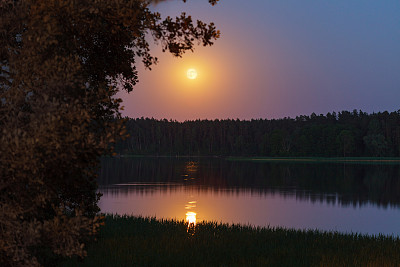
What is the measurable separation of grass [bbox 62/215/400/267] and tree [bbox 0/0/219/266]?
6.43 meters

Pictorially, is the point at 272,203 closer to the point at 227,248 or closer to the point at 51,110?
the point at 227,248

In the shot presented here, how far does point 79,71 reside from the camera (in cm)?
742

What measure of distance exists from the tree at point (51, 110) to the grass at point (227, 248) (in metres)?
6.43

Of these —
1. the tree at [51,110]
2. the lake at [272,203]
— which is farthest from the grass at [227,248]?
the lake at [272,203]

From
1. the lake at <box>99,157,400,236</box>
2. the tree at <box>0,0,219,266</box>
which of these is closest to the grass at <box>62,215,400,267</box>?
the tree at <box>0,0,219,266</box>

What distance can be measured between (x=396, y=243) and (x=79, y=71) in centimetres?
1487

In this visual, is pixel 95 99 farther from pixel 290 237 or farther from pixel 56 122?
pixel 290 237

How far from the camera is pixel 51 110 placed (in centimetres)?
664

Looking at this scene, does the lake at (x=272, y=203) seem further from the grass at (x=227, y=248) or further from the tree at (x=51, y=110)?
the tree at (x=51, y=110)

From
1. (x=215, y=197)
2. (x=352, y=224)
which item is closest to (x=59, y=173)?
(x=352, y=224)

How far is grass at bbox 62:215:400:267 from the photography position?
13648 mm

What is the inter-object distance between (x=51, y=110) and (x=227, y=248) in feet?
34.7

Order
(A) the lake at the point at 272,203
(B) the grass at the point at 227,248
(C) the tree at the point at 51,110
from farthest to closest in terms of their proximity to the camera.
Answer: (A) the lake at the point at 272,203, (B) the grass at the point at 227,248, (C) the tree at the point at 51,110

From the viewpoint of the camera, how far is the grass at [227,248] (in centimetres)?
1365
